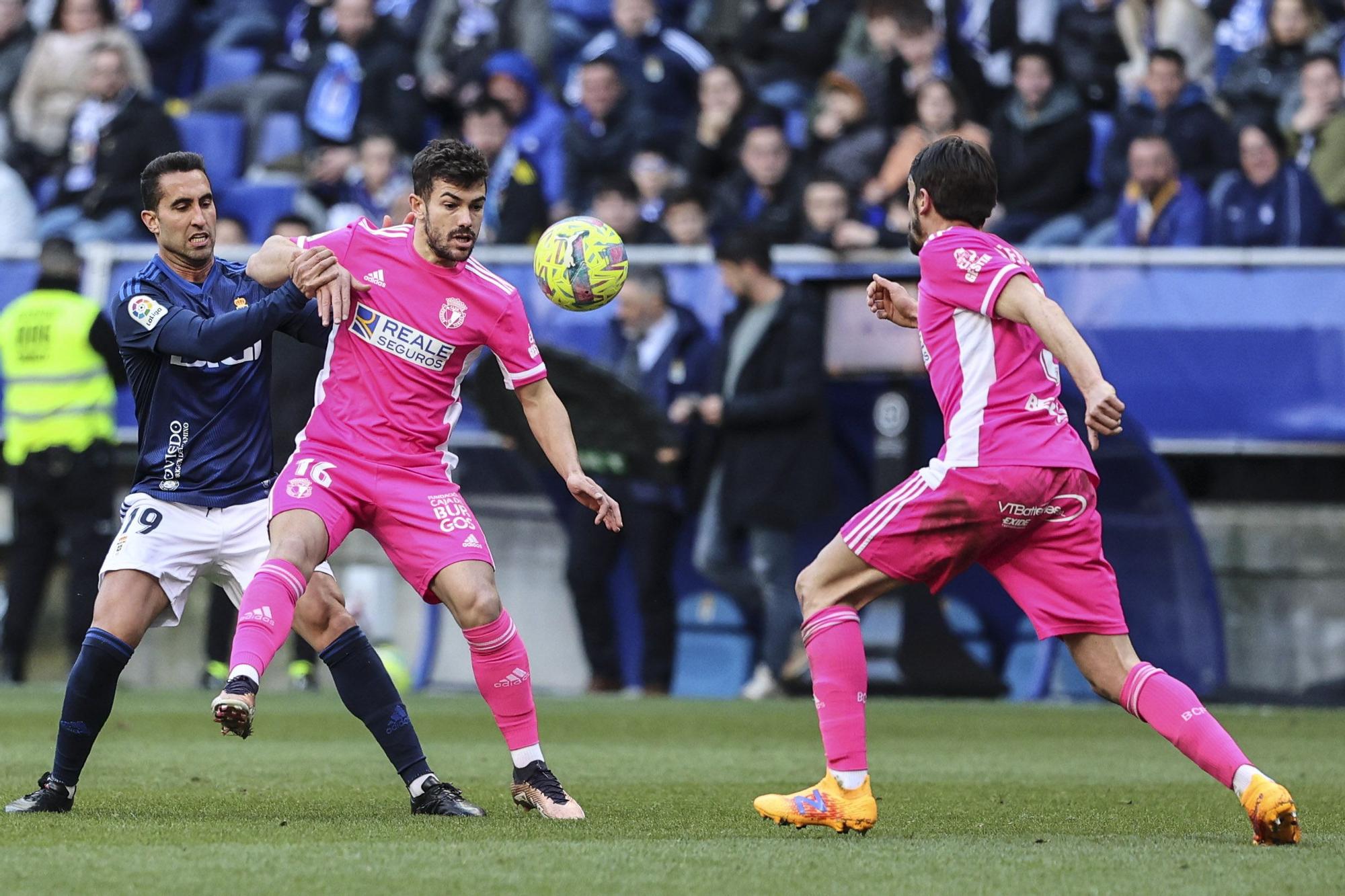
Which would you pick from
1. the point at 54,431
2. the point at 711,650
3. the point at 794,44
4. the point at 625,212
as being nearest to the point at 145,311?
the point at 54,431

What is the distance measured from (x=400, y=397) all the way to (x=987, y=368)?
179 cm

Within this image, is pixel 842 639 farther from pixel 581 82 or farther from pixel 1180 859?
pixel 581 82

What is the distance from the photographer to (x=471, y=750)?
8922mm

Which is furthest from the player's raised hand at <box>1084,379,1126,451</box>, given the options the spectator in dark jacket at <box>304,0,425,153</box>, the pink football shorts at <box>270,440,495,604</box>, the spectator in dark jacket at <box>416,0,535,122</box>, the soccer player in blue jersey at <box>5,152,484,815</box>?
the spectator in dark jacket at <box>416,0,535,122</box>

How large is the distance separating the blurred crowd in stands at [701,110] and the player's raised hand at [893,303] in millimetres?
6179

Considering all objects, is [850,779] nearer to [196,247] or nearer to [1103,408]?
[1103,408]

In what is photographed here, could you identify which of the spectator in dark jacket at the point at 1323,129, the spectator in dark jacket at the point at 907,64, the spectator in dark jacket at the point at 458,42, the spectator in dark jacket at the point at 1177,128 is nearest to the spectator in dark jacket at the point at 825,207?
the spectator in dark jacket at the point at 907,64

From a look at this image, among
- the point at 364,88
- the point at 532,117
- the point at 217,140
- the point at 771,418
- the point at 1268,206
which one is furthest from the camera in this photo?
the point at 217,140

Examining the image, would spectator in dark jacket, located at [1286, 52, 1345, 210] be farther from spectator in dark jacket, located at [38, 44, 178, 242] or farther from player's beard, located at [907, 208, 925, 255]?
spectator in dark jacket, located at [38, 44, 178, 242]

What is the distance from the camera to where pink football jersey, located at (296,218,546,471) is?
20.6 ft

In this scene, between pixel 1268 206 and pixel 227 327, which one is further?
pixel 1268 206

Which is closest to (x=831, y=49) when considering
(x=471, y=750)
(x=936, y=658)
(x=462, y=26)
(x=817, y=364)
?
(x=462, y=26)

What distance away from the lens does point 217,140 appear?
662 inches

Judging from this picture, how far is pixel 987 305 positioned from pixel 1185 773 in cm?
315
